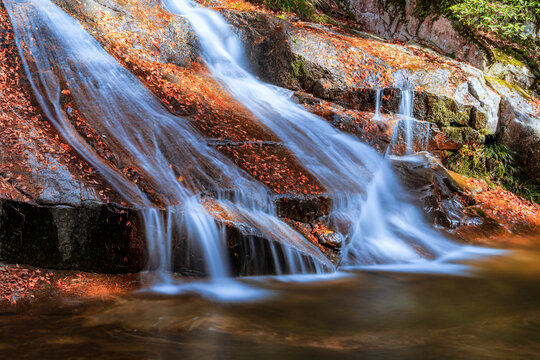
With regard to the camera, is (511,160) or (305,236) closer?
(305,236)

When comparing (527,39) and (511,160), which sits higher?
(527,39)

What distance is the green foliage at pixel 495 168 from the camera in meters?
10.3

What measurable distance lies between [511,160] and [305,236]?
6.95 metres

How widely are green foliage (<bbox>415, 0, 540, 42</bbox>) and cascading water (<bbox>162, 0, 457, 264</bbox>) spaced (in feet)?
21.8

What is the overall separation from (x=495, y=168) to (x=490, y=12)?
505cm

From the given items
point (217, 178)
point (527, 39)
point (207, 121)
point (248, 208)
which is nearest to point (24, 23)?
point (207, 121)

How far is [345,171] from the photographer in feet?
25.6

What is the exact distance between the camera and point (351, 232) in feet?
22.2

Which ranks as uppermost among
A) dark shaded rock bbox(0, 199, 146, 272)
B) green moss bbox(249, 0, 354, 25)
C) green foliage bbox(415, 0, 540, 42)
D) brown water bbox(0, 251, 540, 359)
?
green moss bbox(249, 0, 354, 25)

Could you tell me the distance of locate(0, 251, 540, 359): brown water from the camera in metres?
3.38

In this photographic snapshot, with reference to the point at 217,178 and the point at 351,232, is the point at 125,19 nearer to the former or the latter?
the point at 217,178

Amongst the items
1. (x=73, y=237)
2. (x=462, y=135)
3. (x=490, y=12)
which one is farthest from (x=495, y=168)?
(x=73, y=237)

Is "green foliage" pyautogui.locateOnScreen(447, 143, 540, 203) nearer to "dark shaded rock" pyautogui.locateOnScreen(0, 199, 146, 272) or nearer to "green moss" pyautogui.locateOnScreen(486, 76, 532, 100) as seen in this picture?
"green moss" pyautogui.locateOnScreen(486, 76, 532, 100)

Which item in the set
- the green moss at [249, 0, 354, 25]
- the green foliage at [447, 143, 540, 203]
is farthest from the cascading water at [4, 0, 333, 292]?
the green moss at [249, 0, 354, 25]
